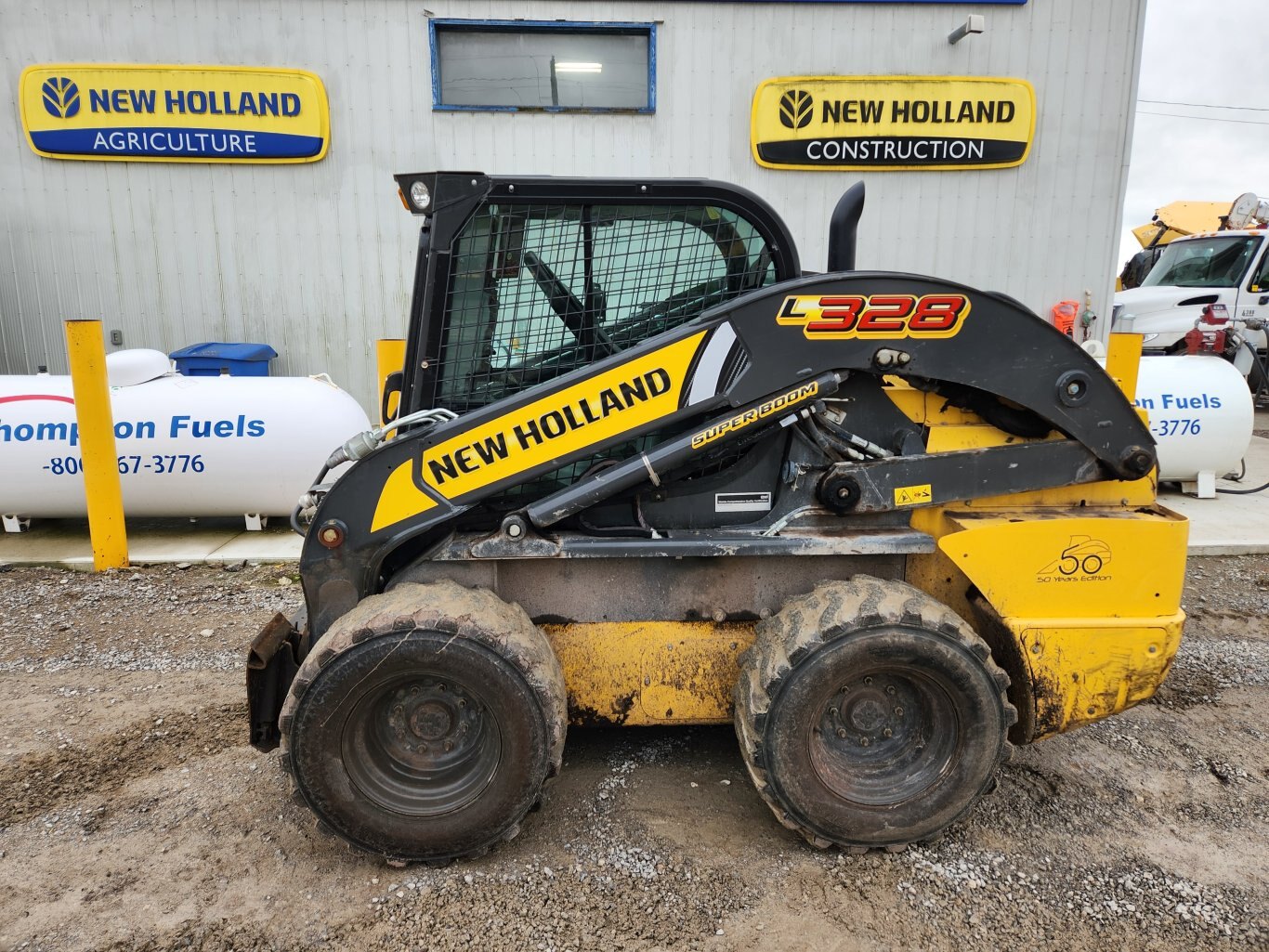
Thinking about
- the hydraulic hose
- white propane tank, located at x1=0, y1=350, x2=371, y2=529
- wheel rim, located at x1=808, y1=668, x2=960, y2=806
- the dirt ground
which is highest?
white propane tank, located at x1=0, y1=350, x2=371, y2=529

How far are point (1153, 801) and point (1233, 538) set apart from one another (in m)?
4.56

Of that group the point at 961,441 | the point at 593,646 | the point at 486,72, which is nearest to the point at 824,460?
the point at 961,441

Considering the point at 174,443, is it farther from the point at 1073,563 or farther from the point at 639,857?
the point at 1073,563

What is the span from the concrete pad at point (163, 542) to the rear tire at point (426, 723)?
3929 millimetres

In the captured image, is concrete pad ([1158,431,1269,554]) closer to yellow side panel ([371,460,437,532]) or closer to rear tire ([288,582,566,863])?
rear tire ([288,582,566,863])

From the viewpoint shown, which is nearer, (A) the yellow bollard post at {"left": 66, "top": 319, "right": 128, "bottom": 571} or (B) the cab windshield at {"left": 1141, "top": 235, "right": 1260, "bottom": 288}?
(A) the yellow bollard post at {"left": 66, "top": 319, "right": 128, "bottom": 571}

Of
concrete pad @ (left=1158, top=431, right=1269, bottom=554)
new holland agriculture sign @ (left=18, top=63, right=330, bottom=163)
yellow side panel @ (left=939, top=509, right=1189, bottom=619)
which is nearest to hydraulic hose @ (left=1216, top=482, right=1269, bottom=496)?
concrete pad @ (left=1158, top=431, right=1269, bottom=554)

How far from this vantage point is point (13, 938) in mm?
2740

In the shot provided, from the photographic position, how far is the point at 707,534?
3.29m

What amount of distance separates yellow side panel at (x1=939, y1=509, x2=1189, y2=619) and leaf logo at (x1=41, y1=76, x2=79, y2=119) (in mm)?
9692

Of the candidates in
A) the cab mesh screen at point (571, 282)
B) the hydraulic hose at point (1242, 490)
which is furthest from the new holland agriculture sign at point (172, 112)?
the hydraulic hose at point (1242, 490)

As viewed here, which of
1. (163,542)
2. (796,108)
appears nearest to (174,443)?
(163,542)

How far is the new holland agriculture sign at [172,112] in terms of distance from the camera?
8656 millimetres

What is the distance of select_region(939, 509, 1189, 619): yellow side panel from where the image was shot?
3.18 m
